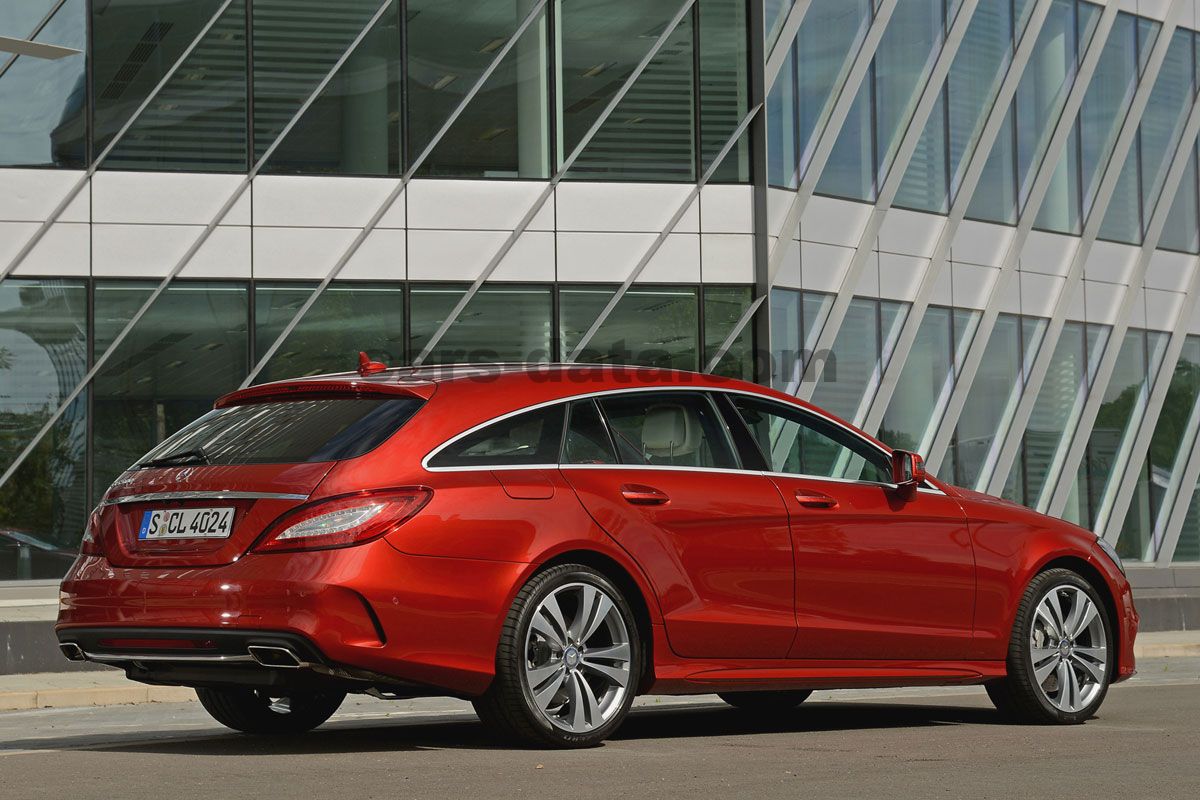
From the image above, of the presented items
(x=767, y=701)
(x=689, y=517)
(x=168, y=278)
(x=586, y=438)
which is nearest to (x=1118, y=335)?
(x=168, y=278)

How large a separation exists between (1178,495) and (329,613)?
25.7 metres

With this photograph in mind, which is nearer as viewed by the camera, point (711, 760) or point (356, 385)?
point (711, 760)

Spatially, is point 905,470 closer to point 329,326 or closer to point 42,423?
point 329,326

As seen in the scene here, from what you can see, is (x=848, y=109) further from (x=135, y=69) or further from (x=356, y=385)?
(x=356, y=385)

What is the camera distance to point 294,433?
7.04 metres

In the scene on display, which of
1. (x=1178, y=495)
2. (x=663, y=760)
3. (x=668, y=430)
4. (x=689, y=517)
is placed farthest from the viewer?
(x=1178, y=495)

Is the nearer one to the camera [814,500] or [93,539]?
[93,539]

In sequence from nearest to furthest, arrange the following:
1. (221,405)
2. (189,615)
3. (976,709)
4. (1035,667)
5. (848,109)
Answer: (189,615)
(221,405)
(1035,667)
(976,709)
(848,109)

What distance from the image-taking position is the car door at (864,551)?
7844mm

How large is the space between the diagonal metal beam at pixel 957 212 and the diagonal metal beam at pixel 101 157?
395 inches

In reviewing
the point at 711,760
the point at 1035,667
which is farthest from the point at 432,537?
the point at 1035,667

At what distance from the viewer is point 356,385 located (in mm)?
7230

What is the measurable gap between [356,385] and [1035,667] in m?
3.55

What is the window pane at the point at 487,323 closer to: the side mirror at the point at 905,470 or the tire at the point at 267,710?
the tire at the point at 267,710
